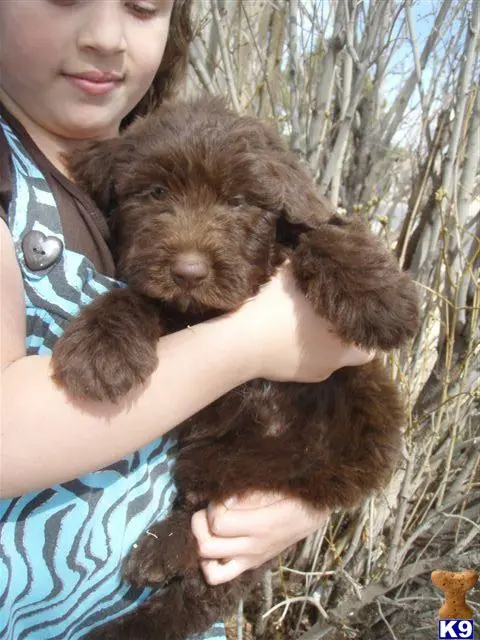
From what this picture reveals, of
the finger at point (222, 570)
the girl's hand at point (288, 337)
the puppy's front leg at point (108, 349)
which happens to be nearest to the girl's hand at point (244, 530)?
the finger at point (222, 570)

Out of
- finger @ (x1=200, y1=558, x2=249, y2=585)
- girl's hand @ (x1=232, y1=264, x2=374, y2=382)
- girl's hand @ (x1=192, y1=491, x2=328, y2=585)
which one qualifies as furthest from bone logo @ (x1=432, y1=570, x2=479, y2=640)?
girl's hand @ (x1=232, y1=264, x2=374, y2=382)

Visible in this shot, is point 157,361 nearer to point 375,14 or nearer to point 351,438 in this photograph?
point 351,438

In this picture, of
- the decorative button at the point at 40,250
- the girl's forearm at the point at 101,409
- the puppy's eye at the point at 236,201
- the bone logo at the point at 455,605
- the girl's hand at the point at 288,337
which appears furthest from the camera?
the bone logo at the point at 455,605

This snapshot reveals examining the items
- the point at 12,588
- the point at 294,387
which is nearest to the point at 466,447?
the point at 294,387

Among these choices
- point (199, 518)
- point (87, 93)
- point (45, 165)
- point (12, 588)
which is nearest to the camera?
point (12, 588)

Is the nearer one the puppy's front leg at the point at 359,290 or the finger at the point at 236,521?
the puppy's front leg at the point at 359,290

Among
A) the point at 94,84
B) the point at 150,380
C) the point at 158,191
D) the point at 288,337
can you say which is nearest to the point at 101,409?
the point at 150,380

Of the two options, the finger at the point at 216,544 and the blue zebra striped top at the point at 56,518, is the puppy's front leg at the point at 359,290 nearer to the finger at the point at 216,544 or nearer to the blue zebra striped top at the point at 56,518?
the blue zebra striped top at the point at 56,518

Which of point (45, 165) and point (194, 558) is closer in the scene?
point (45, 165)
